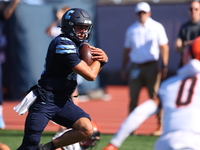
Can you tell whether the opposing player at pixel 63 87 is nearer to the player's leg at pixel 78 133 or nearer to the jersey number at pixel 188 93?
the player's leg at pixel 78 133

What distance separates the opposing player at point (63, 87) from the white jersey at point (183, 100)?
1771 mm

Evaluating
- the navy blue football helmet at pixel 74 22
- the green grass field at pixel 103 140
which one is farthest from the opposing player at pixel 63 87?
the green grass field at pixel 103 140

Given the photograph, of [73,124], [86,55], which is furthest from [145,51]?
[73,124]

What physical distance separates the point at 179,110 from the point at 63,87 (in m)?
2.12

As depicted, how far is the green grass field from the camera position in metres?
7.51

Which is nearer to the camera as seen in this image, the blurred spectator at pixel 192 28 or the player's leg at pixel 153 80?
the blurred spectator at pixel 192 28

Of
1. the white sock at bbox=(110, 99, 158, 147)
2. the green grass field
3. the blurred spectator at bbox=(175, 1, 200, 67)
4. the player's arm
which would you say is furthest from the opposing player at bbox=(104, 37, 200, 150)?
the blurred spectator at bbox=(175, 1, 200, 67)

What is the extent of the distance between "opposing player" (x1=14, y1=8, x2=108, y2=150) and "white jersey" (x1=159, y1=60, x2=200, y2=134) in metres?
1.77

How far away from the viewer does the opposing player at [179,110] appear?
3459mm

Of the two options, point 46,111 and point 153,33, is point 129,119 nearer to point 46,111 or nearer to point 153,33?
point 46,111

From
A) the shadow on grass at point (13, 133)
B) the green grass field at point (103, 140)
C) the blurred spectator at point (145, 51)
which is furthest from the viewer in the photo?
the blurred spectator at point (145, 51)

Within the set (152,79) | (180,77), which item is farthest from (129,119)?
(152,79)

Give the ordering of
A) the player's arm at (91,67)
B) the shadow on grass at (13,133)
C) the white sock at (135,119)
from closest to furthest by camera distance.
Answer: the white sock at (135,119) → the player's arm at (91,67) → the shadow on grass at (13,133)

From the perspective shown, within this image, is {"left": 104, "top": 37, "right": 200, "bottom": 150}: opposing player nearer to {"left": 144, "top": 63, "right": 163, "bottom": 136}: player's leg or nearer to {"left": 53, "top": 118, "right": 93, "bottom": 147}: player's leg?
{"left": 53, "top": 118, "right": 93, "bottom": 147}: player's leg
